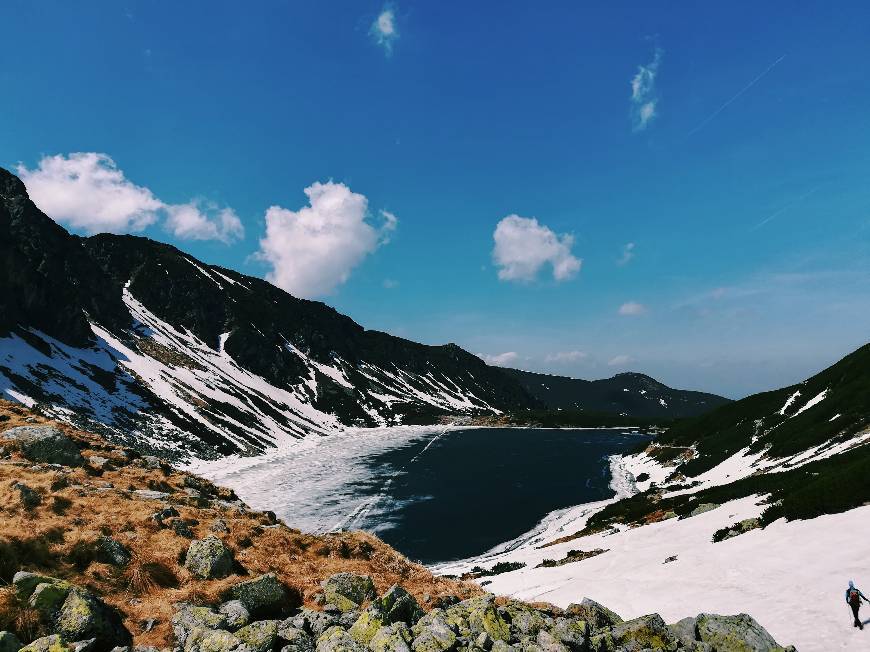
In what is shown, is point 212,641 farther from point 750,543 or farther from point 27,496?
point 750,543

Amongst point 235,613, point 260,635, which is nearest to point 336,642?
point 260,635

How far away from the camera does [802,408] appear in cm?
6612

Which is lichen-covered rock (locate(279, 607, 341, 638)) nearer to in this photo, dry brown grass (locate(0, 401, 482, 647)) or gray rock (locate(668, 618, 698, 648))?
dry brown grass (locate(0, 401, 482, 647))

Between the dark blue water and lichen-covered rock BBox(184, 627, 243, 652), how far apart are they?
35398 mm

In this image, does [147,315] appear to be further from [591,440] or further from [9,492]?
[9,492]

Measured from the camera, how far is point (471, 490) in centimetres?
7219

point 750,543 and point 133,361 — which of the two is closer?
point 750,543

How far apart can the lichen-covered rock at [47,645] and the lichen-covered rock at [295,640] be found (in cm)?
375

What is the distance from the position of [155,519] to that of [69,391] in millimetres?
88604

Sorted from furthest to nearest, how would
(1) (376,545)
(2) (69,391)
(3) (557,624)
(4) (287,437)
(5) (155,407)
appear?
(4) (287,437), (5) (155,407), (2) (69,391), (1) (376,545), (3) (557,624)

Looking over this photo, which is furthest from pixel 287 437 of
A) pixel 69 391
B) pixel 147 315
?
pixel 147 315

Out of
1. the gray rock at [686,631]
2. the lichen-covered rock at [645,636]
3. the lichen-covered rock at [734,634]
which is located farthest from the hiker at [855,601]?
the lichen-covered rock at [645,636]

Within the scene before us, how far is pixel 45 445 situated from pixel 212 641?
712 inches

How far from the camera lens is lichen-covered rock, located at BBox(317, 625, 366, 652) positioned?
29.5 feet
